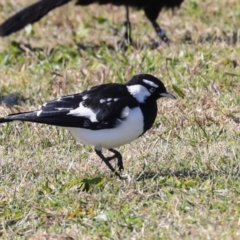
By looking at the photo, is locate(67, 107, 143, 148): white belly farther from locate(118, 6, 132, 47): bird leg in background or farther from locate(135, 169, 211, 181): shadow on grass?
locate(118, 6, 132, 47): bird leg in background

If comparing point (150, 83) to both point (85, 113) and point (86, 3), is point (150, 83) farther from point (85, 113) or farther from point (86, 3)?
point (86, 3)

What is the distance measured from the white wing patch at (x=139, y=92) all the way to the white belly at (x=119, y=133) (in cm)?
9

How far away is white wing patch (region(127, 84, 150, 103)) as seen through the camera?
4915 mm

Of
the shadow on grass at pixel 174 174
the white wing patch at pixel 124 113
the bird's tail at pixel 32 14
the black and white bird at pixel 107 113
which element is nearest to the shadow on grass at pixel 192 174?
the shadow on grass at pixel 174 174

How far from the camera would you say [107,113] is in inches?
192

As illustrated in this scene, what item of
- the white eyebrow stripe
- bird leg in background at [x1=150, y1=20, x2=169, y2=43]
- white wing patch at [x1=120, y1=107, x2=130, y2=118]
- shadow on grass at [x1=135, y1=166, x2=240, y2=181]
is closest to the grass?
shadow on grass at [x1=135, y1=166, x2=240, y2=181]

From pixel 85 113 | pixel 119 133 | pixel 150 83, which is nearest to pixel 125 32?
pixel 150 83

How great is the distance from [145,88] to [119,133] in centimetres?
33

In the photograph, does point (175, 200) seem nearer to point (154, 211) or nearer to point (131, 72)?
point (154, 211)

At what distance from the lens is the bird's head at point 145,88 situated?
4930 mm

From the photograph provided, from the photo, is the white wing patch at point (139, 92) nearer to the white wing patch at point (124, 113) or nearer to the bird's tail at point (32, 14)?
the white wing patch at point (124, 113)

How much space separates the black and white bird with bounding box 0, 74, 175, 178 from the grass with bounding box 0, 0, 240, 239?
25 cm

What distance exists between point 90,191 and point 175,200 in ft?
1.70

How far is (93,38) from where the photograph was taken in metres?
8.86
